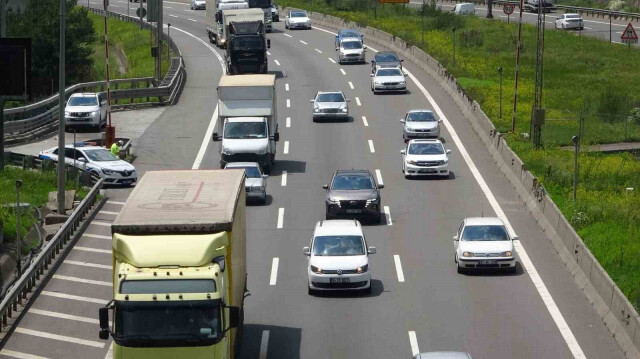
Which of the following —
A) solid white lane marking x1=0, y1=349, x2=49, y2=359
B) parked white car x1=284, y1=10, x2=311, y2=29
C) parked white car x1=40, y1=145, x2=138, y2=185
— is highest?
parked white car x1=284, y1=10, x2=311, y2=29

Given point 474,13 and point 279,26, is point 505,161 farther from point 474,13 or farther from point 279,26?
point 474,13

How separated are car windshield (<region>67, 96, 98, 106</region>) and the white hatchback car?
2941 centimetres

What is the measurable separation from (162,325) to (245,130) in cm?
2918

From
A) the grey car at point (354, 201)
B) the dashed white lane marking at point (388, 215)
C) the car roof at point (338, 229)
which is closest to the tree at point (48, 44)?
the dashed white lane marking at point (388, 215)

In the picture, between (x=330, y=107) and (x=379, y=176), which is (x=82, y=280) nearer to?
(x=379, y=176)

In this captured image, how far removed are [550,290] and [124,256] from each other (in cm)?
1538

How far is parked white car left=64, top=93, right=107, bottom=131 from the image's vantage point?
59875 mm

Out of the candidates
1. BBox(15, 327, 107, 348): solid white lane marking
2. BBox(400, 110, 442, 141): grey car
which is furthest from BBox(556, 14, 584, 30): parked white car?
BBox(15, 327, 107, 348): solid white lane marking

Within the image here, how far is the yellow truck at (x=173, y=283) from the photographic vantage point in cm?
2078

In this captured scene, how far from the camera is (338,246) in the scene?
110ft

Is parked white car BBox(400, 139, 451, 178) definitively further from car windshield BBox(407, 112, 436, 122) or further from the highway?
car windshield BBox(407, 112, 436, 122)

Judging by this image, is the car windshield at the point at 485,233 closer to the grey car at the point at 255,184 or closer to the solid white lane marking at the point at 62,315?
the grey car at the point at 255,184

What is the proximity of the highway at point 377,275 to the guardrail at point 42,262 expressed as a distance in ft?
1.68

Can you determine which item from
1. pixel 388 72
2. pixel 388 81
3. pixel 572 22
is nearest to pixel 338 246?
pixel 388 81
